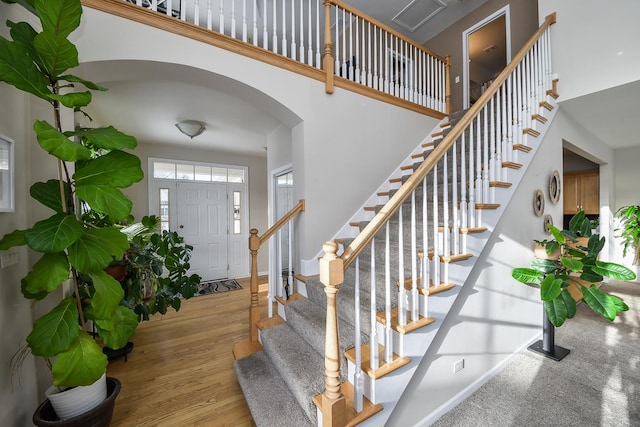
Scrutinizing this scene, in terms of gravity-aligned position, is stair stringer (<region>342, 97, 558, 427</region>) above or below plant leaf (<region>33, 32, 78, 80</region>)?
below

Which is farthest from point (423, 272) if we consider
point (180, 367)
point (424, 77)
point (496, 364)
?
point (424, 77)

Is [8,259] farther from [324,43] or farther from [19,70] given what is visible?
[324,43]

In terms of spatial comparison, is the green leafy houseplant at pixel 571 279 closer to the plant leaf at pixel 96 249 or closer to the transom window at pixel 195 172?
the plant leaf at pixel 96 249

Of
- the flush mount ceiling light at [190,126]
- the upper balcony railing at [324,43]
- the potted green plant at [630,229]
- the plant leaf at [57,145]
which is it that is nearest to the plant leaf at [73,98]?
the plant leaf at [57,145]

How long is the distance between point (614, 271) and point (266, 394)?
2.72 m

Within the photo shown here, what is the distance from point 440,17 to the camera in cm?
436

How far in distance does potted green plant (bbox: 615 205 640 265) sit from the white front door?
722 cm

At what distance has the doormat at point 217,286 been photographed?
14.6ft

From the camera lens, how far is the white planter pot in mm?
1330

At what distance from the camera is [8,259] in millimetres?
1328

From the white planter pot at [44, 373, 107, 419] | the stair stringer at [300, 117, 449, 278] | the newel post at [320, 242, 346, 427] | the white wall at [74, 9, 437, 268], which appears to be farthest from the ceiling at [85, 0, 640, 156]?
the white planter pot at [44, 373, 107, 419]

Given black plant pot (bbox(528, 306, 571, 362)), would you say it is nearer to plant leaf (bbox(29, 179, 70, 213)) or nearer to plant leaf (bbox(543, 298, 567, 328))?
plant leaf (bbox(543, 298, 567, 328))

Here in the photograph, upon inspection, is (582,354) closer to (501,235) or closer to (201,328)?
(501,235)

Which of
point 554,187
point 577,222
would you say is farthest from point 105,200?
point 554,187
